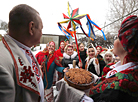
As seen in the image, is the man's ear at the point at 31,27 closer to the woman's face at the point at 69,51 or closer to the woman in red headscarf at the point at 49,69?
the woman in red headscarf at the point at 49,69

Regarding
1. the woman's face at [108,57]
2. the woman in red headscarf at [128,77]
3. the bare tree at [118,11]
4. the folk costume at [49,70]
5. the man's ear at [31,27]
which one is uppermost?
the bare tree at [118,11]

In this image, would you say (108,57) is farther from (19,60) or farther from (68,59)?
(19,60)

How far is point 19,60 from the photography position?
24.8 inches

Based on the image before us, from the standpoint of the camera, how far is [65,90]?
4.15 feet

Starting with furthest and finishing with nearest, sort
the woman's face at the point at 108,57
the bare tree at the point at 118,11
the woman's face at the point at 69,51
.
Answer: the bare tree at the point at 118,11 → the woman's face at the point at 69,51 → the woman's face at the point at 108,57

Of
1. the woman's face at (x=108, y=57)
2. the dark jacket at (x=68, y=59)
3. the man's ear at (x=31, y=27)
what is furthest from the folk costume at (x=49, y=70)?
the man's ear at (x=31, y=27)

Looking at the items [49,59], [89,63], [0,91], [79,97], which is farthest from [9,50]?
[89,63]

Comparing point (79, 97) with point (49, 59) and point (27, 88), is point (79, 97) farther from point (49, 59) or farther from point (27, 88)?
point (49, 59)

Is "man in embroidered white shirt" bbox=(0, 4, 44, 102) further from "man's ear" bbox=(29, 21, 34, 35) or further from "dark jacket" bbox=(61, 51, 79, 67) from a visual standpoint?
"dark jacket" bbox=(61, 51, 79, 67)

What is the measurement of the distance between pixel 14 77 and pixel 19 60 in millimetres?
131

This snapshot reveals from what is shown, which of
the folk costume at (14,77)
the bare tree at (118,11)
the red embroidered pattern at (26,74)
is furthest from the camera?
the bare tree at (118,11)

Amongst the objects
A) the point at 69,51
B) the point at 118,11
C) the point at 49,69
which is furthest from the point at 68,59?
the point at 118,11

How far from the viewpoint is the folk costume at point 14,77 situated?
0.49 meters

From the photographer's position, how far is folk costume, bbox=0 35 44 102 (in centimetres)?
49
